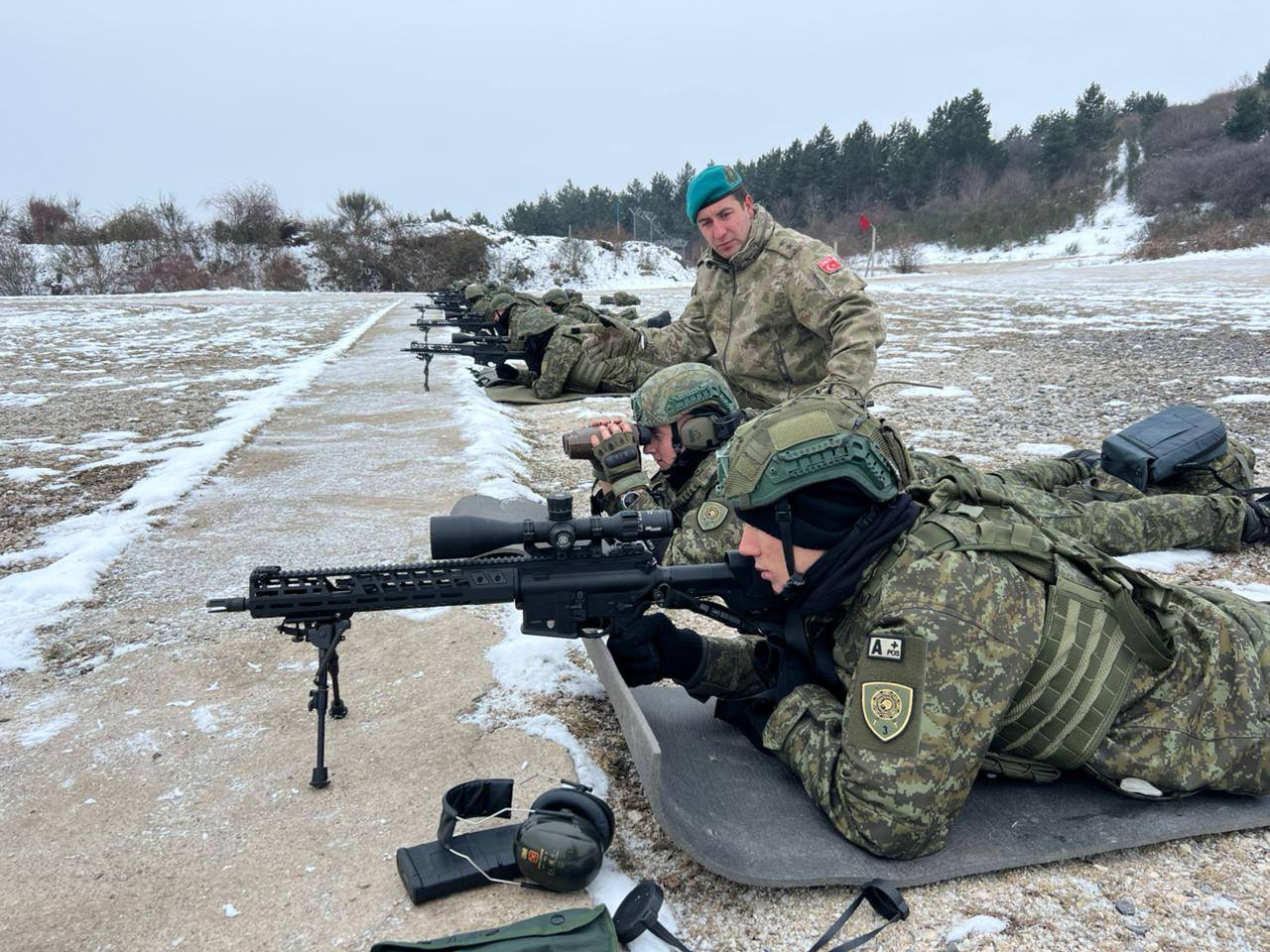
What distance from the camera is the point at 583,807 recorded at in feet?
6.83

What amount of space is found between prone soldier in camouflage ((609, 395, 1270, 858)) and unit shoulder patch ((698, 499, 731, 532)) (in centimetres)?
86

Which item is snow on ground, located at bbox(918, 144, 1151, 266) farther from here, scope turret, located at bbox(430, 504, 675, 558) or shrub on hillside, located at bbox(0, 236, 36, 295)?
shrub on hillside, located at bbox(0, 236, 36, 295)

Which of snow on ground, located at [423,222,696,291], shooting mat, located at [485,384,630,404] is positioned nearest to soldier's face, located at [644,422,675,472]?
shooting mat, located at [485,384,630,404]

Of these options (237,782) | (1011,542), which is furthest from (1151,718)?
(237,782)

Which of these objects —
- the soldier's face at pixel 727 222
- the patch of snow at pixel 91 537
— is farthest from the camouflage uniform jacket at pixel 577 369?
the soldier's face at pixel 727 222

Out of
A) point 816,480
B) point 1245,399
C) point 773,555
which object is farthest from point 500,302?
point 816,480

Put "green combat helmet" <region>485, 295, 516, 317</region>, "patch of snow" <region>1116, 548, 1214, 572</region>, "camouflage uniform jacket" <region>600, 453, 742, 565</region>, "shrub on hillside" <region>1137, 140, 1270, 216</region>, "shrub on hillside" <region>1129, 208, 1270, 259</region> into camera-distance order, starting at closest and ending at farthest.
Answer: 1. "camouflage uniform jacket" <region>600, 453, 742, 565</region>
2. "patch of snow" <region>1116, 548, 1214, 572</region>
3. "green combat helmet" <region>485, 295, 516, 317</region>
4. "shrub on hillside" <region>1129, 208, 1270, 259</region>
5. "shrub on hillside" <region>1137, 140, 1270, 216</region>

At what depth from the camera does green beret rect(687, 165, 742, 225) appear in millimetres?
4559

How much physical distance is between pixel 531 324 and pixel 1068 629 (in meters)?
7.64

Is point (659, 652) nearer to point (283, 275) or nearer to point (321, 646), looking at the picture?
point (321, 646)

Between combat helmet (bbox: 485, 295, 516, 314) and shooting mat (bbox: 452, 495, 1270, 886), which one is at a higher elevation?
combat helmet (bbox: 485, 295, 516, 314)

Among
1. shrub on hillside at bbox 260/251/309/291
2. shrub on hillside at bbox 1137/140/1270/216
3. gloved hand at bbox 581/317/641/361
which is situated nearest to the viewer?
gloved hand at bbox 581/317/641/361

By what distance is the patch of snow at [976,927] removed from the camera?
1.87 meters

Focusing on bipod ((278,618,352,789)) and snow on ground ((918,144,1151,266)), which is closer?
bipod ((278,618,352,789))
